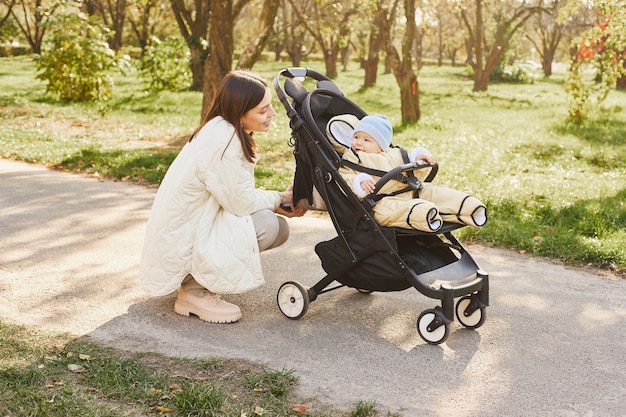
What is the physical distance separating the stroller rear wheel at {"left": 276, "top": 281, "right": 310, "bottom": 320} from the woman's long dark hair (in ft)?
2.83

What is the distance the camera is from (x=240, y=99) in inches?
170

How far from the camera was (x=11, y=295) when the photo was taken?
479 centimetres

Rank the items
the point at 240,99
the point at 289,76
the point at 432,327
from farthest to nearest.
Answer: the point at 289,76 < the point at 240,99 < the point at 432,327

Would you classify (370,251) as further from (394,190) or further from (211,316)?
(211,316)

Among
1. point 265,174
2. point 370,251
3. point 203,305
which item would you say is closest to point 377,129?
point 370,251

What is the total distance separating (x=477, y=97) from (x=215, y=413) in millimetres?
19274

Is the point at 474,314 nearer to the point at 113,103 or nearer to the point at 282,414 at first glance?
the point at 282,414

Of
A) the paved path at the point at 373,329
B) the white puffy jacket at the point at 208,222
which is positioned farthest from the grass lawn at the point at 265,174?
the white puffy jacket at the point at 208,222

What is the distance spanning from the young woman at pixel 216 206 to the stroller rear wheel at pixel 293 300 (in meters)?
0.30

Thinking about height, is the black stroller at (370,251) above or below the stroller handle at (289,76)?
below

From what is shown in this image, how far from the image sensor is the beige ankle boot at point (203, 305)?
453cm

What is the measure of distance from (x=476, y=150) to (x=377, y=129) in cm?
726

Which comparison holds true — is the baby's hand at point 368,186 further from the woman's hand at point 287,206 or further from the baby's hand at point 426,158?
the woman's hand at point 287,206

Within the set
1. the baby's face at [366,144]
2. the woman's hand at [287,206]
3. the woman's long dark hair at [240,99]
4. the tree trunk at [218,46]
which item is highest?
the tree trunk at [218,46]
